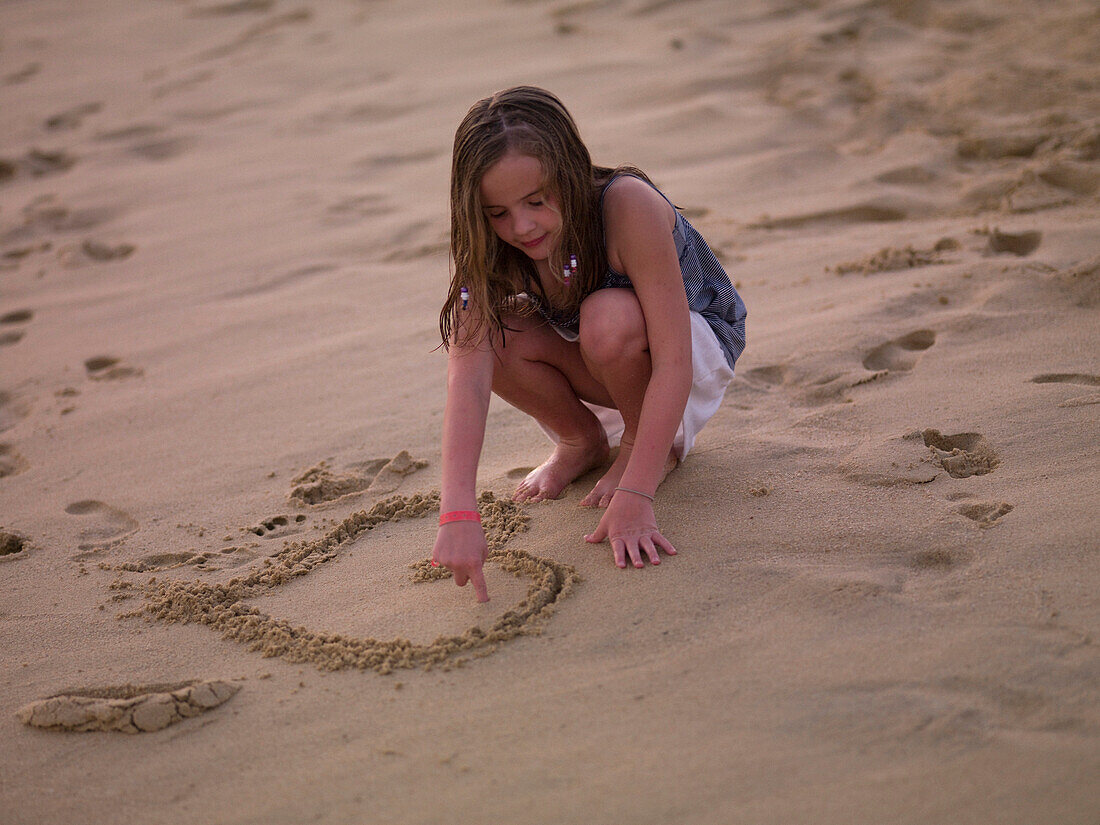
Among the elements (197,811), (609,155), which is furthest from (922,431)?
(609,155)

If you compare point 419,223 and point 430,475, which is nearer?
point 430,475

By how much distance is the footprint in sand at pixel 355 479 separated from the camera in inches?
91.7

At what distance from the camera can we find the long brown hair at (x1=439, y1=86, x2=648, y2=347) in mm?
1799

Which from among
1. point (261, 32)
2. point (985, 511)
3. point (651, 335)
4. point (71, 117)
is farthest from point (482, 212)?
point (261, 32)

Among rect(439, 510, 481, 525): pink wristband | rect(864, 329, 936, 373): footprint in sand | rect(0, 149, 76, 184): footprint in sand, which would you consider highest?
rect(0, 149, 76, 184): footprint in sand

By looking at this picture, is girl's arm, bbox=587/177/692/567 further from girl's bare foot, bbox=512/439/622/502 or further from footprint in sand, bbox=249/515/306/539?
footprint in sand, bbox=249/515/306/539

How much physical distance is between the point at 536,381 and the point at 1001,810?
126cm

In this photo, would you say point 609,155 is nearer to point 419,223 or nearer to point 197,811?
point 419,223

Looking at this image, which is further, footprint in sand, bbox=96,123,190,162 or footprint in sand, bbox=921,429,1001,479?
footprint in sand, bbox=96,123,190,162

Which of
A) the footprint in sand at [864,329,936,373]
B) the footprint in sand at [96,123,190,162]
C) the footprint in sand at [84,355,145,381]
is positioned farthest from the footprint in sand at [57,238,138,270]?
the footprint in sand at [864,329,936,373]

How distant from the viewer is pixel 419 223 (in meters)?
4.03

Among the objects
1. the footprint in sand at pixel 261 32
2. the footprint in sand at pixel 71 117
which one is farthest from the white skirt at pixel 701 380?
the footprint in sand at pixel 261 32

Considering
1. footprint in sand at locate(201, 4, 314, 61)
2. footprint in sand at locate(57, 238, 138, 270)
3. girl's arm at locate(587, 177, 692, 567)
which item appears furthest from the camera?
footprint in sand at locate(201, 4, 314, 61)

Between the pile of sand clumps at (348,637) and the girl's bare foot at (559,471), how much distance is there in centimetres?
6
